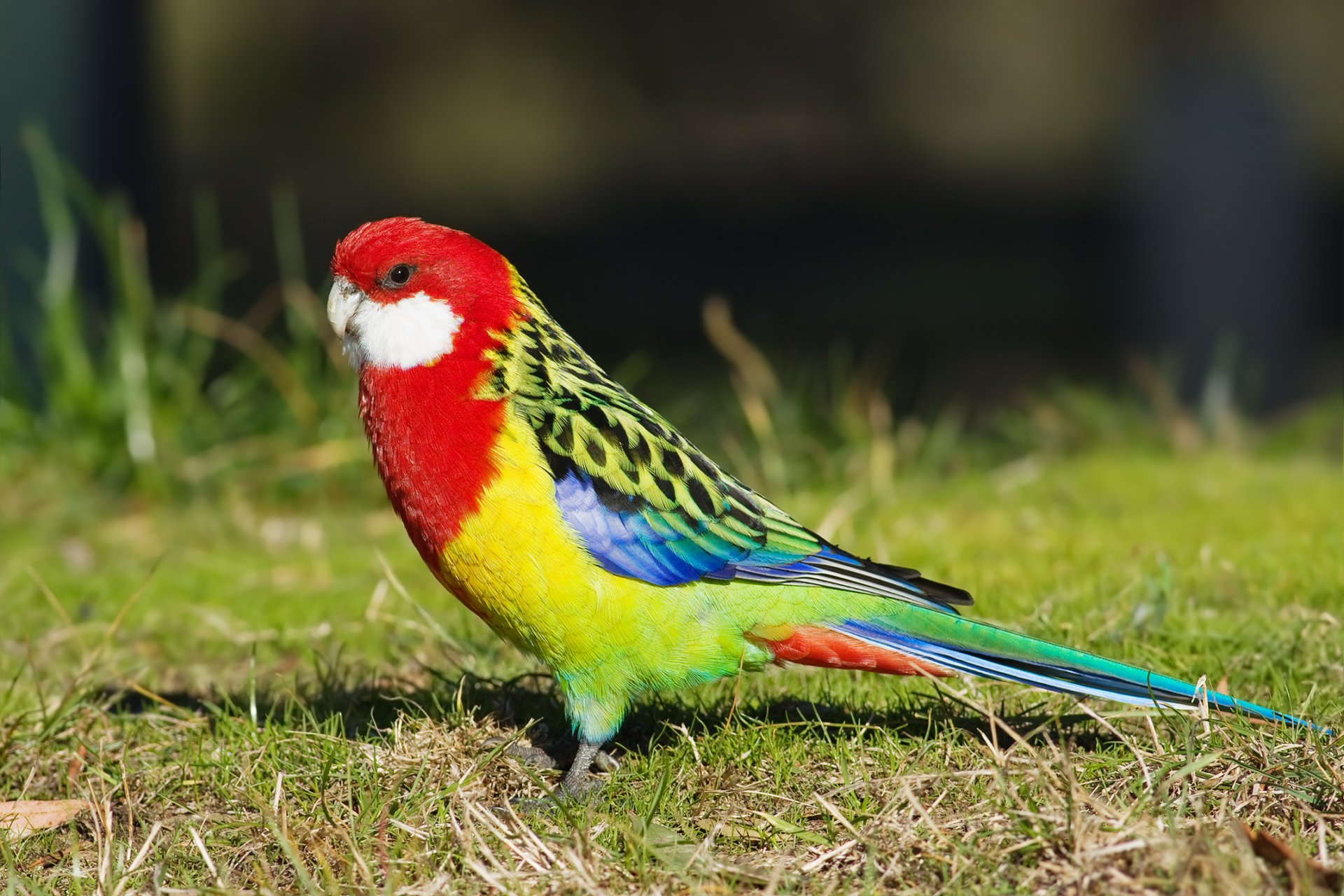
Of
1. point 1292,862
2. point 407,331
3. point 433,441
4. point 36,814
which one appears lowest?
point 36,814

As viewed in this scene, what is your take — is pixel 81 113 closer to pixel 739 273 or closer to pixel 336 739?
pixel 336 739

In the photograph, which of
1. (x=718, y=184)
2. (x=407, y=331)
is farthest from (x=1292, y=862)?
(x=718, y=184)

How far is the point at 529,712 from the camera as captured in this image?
385cm

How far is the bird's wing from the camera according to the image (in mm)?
3379

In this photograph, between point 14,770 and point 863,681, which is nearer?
point 14,770

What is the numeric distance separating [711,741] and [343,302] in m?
1.43

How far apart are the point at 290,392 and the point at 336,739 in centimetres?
336

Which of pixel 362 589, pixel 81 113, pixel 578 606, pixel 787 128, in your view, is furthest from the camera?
pixel 787 128

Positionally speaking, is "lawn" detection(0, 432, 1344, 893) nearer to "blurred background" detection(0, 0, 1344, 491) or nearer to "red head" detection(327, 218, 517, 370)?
"red head" detection(327, 218, 517, 370)

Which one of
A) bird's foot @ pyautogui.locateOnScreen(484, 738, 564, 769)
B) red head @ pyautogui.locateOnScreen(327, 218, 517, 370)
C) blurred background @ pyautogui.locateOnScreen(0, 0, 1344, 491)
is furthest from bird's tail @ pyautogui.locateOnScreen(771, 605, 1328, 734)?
blurred background @ pyautogui.locateOnScreen(0, 0, 1344, 491)

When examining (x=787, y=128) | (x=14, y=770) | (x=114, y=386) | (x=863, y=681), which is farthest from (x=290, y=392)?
(x=787, y=128)

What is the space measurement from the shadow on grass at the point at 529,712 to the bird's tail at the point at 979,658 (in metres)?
0.14

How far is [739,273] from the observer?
1485 centimetres

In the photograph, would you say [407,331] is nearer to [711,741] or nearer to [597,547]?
[597,547]
